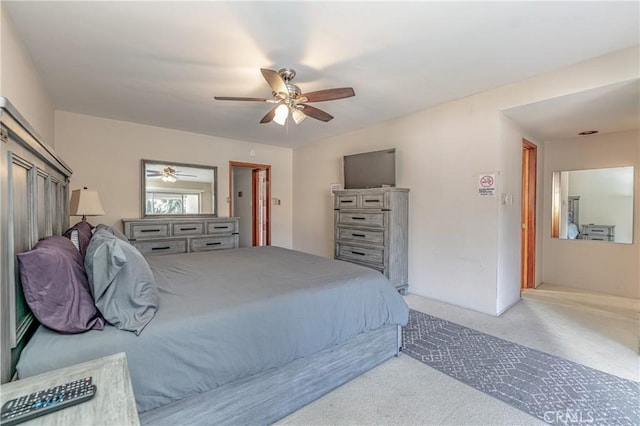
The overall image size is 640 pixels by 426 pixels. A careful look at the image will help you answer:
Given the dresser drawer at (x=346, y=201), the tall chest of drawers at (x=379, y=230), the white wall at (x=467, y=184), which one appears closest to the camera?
the white wall at (x=467, y=184)

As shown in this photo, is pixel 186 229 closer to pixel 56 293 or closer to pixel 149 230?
pixel 149 230

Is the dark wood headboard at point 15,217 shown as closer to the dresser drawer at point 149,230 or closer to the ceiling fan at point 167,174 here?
the dresser drawer at point 149,230

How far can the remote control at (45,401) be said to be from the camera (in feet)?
2.56

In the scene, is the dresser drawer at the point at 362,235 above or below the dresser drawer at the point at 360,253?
above

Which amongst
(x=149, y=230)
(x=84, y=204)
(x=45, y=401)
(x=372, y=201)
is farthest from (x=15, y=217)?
(x=372, y=201)

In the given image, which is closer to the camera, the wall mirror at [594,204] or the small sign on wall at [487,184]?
the small sign on wall at [487,184]

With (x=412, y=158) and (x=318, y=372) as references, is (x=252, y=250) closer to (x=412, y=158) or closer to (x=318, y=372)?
(x=318, y=372)

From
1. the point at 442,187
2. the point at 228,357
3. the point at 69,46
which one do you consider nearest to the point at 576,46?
the point at 442,187

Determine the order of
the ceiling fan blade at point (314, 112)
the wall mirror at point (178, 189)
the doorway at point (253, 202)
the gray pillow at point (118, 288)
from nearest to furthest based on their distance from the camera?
the gray pillow at point (118, 288), the ceiling fan blade at point (314, 112), the wall mirror at point (178, 189), the doorway at point (253, 202)

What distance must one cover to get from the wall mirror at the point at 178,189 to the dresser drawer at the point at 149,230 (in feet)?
1.22

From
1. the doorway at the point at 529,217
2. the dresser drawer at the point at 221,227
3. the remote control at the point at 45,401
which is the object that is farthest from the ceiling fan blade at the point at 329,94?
the doorway at the point at 529,217

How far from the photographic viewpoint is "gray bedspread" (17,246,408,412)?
49.1 inches

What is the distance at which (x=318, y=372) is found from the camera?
1.86 metres

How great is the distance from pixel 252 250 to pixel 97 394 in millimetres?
2540
